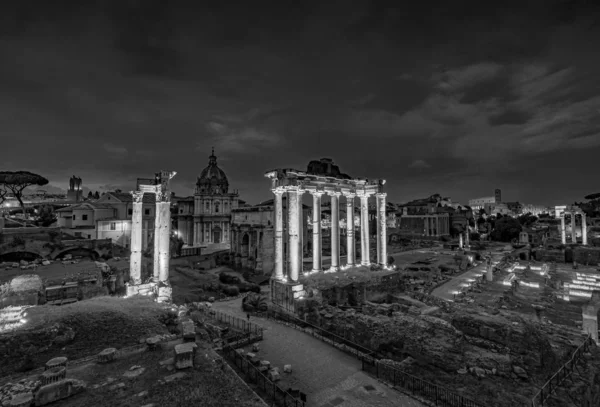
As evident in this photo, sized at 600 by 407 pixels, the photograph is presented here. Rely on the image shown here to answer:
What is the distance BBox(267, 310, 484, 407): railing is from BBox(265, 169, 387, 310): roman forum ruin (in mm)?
5534

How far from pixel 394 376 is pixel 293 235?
42.0 feet

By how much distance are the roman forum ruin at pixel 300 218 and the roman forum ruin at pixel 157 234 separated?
8.74 meters

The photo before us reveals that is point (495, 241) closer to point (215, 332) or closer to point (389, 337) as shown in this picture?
point (389, 337)

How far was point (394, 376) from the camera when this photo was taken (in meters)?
11.9

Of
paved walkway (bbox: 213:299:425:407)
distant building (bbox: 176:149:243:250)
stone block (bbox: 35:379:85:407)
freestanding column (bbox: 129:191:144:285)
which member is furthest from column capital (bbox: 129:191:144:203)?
distant building (bbox: 176:149:243:250)

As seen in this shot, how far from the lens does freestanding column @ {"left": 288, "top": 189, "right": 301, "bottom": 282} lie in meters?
22.8

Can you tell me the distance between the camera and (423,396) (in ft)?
36.3

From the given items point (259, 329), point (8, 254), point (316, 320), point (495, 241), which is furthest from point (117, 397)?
point (495, 241)

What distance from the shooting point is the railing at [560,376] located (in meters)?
10.0

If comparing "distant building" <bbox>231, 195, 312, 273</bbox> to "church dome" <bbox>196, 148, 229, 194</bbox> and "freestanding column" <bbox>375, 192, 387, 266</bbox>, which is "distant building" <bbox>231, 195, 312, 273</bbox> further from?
"freestanding column" <bbox>375, 192, 387, 266</bbox>

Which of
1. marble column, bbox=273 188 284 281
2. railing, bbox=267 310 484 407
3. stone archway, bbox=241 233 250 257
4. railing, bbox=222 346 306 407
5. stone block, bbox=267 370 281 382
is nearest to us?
railing, bbox=222 346 306 407

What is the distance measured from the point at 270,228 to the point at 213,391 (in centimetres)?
3916

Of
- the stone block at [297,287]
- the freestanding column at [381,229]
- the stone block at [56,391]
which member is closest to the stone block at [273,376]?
the stone block at [56,391]

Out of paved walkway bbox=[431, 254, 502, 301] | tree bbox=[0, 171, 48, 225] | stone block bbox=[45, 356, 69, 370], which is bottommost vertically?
paved walkway bbox=[431, 254, 502, 301]
